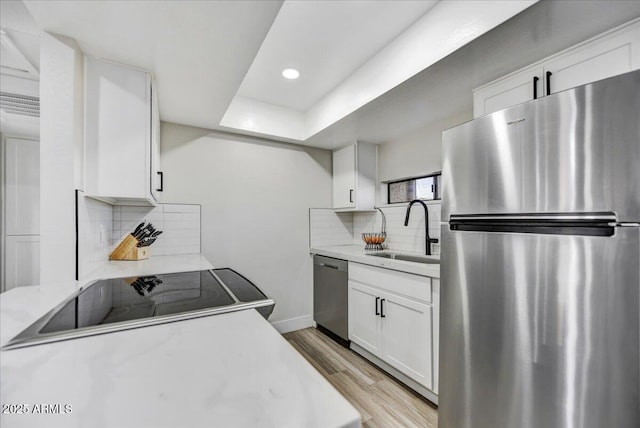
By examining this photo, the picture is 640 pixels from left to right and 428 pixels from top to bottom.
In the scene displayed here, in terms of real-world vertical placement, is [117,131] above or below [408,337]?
above

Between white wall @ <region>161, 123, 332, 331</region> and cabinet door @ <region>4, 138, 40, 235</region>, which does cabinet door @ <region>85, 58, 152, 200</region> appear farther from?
cabinet door @ <region>4, 138, 40, 235</region>

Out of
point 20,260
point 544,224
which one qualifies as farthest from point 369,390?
point 20,260

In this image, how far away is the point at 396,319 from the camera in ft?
6.84

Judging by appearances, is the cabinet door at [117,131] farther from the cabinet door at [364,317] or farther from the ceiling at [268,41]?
the cabinet door at [364,317]

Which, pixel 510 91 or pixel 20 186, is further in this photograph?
pixel 20 186

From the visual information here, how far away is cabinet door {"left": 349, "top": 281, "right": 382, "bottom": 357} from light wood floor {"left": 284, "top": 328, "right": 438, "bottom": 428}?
166 mm

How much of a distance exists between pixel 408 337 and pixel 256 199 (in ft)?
6.25

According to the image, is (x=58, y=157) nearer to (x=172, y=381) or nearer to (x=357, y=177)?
(x=172, y=381)

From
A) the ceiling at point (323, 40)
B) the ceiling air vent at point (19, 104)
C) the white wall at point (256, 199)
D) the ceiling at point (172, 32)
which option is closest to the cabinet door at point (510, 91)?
the ceiling at point (323, 40)

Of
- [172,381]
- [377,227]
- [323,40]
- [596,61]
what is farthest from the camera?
[377,227]

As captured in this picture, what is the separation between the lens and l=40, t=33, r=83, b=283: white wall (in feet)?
4.10

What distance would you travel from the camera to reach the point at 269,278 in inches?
117

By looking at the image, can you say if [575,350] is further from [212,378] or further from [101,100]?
[101,100]

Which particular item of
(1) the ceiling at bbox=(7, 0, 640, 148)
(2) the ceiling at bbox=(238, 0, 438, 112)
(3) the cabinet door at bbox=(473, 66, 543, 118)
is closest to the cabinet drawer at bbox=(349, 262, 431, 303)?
(3) the cabinet door at bbox=(473, 66, 543, 118)
